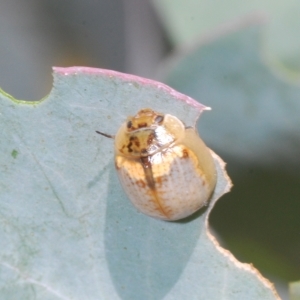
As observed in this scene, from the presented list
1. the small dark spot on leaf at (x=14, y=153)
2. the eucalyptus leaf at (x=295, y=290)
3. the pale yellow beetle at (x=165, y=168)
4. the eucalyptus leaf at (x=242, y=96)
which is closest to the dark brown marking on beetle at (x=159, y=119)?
the pale yellow beetle at (x=165, y=168)

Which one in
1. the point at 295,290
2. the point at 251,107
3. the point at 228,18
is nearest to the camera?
the point at 295,290

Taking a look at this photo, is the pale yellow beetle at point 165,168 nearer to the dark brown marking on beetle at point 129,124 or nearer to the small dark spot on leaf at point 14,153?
the dark brown marking on beetle at point 129,124

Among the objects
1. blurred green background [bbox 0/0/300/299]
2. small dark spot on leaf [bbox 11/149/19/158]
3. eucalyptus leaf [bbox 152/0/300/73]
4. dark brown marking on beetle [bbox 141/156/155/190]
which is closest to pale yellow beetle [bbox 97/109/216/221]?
dark brown marking on beetle [bbox 141/156/155/190]

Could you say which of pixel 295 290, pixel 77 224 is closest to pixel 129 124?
pixel 77 224

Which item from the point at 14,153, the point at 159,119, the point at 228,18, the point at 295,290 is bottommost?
the point at 295,290

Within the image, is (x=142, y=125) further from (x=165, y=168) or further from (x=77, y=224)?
(x=77, y=224)

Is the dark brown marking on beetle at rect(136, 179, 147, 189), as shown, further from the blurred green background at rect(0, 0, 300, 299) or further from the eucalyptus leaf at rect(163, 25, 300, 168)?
the eucalyptus leaf at rect(163, 25, 300, 168)
